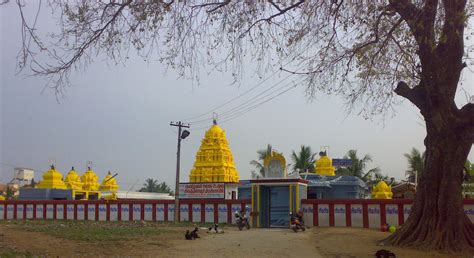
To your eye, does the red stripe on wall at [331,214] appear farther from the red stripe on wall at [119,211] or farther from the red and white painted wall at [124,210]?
the red stripe on wall at [119,211]

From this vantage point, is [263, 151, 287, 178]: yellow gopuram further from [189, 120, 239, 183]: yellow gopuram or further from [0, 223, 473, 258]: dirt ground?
[189, 120, 239, 183]: yellow gopuram

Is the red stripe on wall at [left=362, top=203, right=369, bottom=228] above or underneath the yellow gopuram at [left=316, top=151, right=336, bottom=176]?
underneath

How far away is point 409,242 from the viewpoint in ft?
45.8

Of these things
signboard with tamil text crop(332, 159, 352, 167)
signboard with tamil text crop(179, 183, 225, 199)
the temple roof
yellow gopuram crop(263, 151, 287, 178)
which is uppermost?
signboard with tamil text crop(332, 159, 352, 167)

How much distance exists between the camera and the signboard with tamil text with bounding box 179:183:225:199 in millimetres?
34094

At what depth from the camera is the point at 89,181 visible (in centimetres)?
5209

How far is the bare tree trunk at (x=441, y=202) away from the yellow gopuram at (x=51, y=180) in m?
35.0

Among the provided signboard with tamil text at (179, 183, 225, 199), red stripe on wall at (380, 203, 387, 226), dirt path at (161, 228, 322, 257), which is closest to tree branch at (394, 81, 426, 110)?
dirt path at (161, 228, 322, 257)

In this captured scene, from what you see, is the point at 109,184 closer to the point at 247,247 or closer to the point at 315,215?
the point at 315,215

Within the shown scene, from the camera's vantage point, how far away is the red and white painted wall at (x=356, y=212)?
72.3 feet

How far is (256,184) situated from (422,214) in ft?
35.2

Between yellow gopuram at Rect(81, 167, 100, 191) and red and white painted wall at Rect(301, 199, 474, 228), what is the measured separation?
3306cm

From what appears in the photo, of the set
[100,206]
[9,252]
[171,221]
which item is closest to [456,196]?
[9,252]

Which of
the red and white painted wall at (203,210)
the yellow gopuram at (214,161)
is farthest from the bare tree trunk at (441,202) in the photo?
the yellow gopuram at (214,161)
